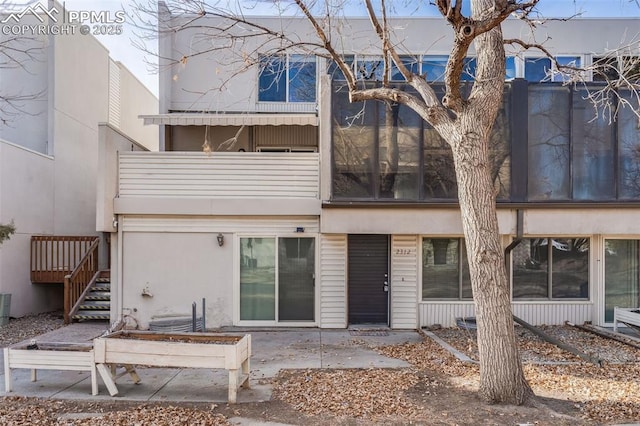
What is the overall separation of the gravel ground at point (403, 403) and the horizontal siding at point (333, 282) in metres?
2.86

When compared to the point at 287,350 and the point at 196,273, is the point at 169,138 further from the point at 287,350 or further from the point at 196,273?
the point at 287,350

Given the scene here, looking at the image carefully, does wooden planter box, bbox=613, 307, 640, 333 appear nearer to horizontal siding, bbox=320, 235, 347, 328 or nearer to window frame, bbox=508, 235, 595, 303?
window frame, bbox=508, 235, 595, 303

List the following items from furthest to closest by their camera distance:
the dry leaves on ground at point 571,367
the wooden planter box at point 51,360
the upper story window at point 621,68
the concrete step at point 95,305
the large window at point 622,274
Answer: the concrete step at point 95,305
the large window at point 622,274
the upper story window at point 621,68
the wooden planter box at point 51,360
the dry leaves on ground at point 571,367

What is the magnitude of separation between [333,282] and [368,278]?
0.92m

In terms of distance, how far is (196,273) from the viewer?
10.5 meters

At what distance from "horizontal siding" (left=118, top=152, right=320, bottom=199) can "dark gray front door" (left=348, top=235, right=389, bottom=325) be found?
1.72 m

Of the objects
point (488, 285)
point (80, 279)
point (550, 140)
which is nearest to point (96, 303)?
point (80, 279)

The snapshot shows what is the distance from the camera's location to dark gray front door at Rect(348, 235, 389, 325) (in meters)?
10.9

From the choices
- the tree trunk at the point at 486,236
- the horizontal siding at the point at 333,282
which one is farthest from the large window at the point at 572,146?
the horizontal siding at the point at 333,282

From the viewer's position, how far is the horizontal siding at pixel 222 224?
10461 millimetres

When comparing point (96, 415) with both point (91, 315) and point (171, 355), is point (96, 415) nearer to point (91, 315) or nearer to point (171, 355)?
point (171, 355)

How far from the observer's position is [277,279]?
10.6 m

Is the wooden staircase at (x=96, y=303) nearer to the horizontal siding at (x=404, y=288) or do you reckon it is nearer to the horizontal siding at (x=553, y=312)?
the horizontal siding at (x=404, y=288)

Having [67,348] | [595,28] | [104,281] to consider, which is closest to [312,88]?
[104,281]
